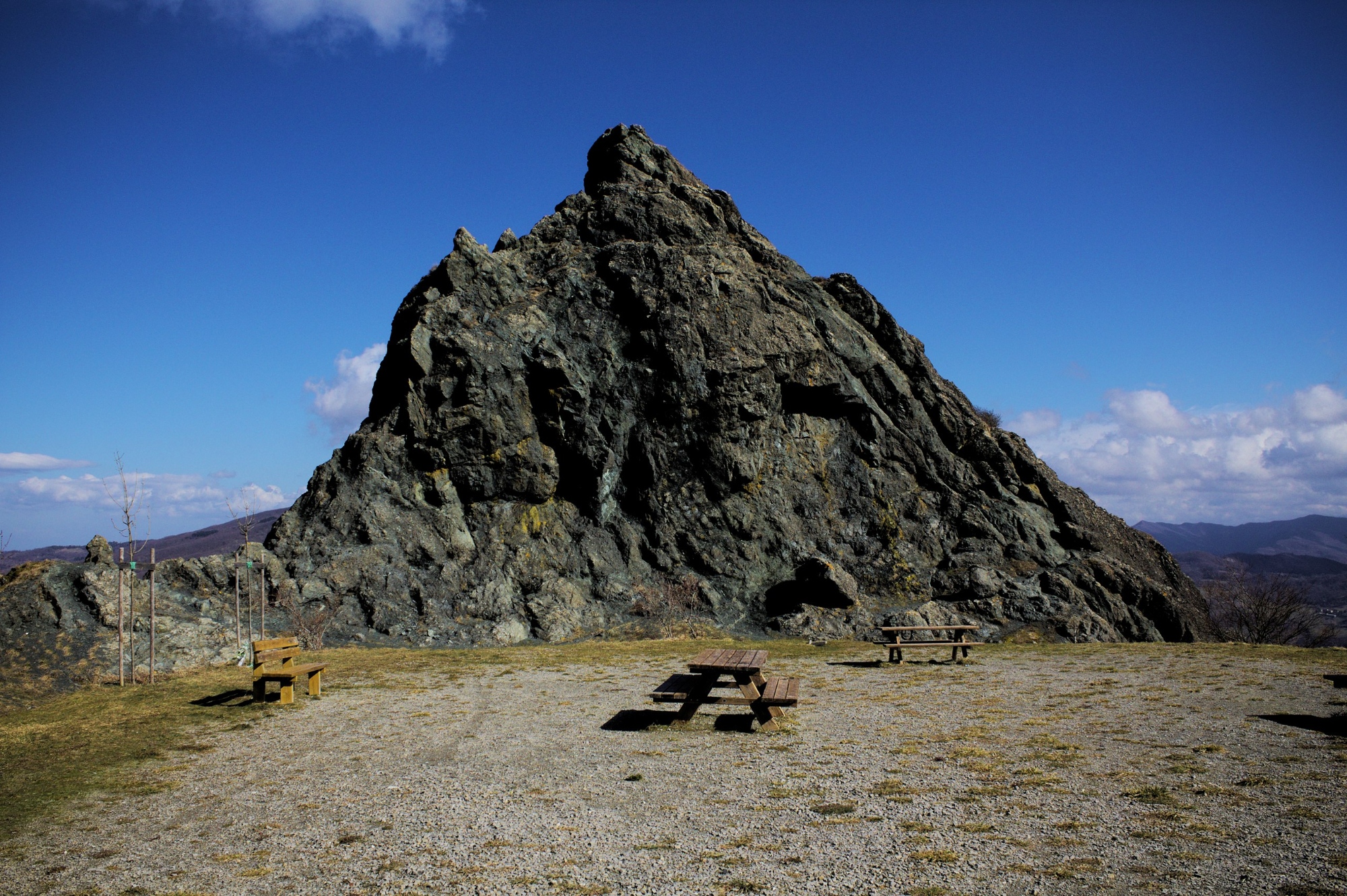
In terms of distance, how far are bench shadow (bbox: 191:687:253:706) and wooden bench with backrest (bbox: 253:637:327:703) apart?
1.48ft

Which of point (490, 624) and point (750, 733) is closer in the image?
point (750, 733)

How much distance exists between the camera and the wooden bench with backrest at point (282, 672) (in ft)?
47.2

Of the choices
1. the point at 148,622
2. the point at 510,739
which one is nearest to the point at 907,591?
the point at 510,739

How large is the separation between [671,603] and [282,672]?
16.6 metres

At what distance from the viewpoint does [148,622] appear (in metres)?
21.2

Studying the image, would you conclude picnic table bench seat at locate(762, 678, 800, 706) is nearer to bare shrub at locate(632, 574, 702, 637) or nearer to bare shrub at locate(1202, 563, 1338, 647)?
bare shrub at locate(632, 574, 702, 637)

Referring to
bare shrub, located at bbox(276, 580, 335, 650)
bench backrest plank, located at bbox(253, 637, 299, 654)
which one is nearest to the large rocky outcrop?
bare shrub, located at bbox(276, 580, 335, 650)

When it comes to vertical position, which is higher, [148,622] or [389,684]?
[148,622]

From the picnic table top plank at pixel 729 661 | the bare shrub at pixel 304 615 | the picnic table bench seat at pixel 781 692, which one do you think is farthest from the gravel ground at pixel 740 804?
the bare shrub at pixel 304 615

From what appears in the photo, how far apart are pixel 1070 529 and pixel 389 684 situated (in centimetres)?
2803

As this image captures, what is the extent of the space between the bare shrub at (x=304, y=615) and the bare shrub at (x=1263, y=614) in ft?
111

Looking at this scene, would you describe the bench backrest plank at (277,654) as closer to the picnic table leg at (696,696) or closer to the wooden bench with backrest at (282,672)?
the wooden bench with backrest at (282,672)

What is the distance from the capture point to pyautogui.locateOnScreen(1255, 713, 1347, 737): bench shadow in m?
10.6

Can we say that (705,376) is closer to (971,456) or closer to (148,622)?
(971,456)
